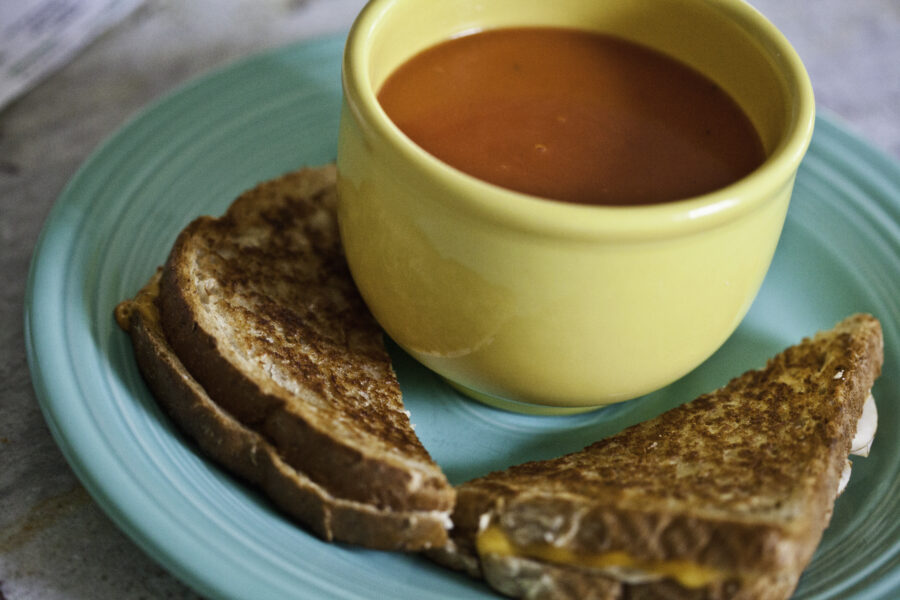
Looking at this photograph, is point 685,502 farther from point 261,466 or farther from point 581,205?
point 261,466

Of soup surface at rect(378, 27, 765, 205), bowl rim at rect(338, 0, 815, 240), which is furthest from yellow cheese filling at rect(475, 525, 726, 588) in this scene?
soup surface at rect(378, 27, 765, 205)

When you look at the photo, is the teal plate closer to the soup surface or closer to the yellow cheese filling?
the yellow cheese filling

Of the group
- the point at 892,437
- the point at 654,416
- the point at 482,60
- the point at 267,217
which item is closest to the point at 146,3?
the point at 267,217

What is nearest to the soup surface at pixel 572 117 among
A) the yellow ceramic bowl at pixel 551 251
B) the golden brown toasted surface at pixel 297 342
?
the yellow ceramic bowl at pixel 551 251

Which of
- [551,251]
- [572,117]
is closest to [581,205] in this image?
[551,251]

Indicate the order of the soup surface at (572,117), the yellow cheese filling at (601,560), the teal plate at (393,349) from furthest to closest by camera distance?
the soup surface at (572,117) → the teal plate at (393,349) → the yellow cheese filling at (601,560)

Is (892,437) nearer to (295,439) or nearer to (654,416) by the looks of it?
(654,416)

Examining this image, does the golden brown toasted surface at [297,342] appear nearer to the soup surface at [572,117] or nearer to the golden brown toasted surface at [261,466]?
the golden brown toasted surface at [261,466]
